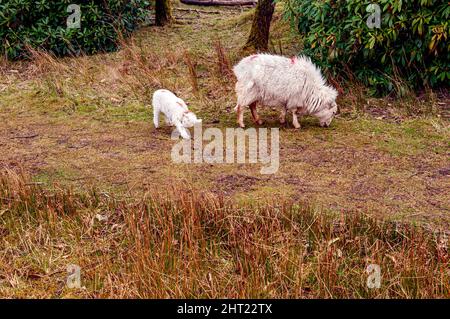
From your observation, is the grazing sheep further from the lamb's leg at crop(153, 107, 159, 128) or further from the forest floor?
the lamb's leg at crop(153, 107, 159, 128)

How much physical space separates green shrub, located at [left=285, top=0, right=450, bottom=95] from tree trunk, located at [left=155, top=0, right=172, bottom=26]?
14.9ft

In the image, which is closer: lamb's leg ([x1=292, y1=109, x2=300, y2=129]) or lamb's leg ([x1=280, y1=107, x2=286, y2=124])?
lamb's leg ([x1=292, y1=109, x2=300, y2=129])

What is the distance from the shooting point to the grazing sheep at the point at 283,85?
7918 mm

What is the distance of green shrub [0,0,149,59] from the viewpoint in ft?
37.5

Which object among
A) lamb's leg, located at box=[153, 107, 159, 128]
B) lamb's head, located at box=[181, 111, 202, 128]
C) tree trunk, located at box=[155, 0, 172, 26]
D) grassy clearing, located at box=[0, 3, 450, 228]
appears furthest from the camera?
tree trunk, located at box=[155, 0, 172, 26]

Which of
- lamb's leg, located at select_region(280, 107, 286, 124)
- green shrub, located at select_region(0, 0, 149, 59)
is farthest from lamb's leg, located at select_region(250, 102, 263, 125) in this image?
green shrub, located at select_region(0, 0, 149, 59)

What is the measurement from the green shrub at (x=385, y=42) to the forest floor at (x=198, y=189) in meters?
0.39

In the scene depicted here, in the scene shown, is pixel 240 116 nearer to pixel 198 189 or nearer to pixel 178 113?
pixel 178 113

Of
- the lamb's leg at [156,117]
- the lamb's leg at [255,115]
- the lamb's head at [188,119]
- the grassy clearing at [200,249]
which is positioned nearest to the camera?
the grassy clearing at [200,249]

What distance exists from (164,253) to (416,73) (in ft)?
18.3

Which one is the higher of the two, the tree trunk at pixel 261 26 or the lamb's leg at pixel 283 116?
the tree trunk at pixel 261 26

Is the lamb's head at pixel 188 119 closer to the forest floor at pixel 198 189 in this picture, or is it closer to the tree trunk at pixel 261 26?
the forest floor at pixel 198 189

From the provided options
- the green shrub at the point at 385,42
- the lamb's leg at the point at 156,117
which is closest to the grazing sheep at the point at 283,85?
the lamb's leg at the point at 156,117
